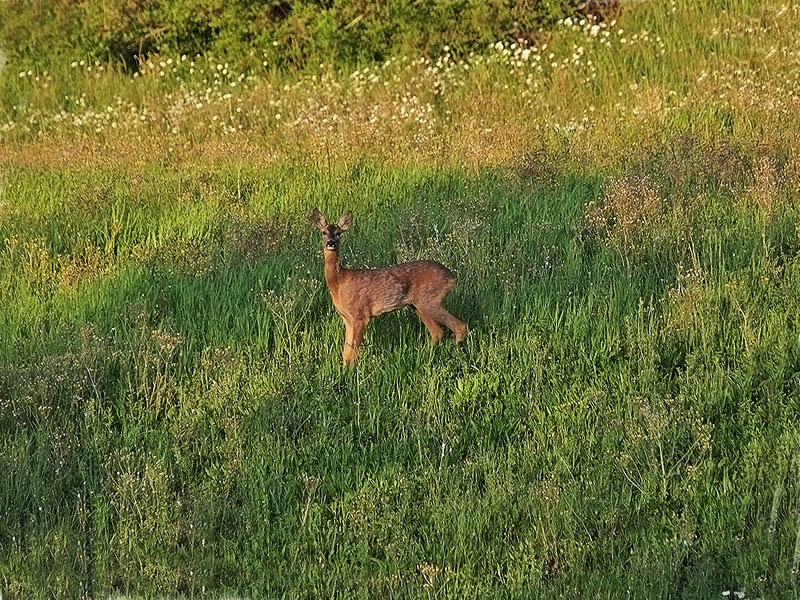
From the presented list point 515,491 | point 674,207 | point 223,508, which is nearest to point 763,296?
point 674,207

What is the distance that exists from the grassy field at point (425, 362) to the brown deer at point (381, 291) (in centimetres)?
16

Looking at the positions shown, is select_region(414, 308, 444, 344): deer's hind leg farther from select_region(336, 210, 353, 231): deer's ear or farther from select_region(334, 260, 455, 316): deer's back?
select_region(336, 210, 353, 231): deer's ear

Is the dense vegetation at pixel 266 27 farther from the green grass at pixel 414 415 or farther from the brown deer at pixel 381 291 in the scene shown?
the brown deer at pixel 381 291

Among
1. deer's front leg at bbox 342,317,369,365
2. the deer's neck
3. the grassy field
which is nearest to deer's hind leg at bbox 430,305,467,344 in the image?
the grassy field

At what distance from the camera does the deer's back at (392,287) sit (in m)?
5.98

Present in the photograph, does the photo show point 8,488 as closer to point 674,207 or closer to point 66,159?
point 674,207

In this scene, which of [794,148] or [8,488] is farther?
[794,148]

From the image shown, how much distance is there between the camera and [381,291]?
19.6 feet

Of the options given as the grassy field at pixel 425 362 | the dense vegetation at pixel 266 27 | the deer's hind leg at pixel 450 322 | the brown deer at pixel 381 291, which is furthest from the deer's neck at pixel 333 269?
the dense vegetation at pixel 266 27

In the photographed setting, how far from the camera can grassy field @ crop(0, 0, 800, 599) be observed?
14.5 feet

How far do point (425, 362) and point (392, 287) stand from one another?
0.42m

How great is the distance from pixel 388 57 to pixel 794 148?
6107mm

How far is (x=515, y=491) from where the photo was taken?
15.5 feet

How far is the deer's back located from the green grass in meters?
0.26
